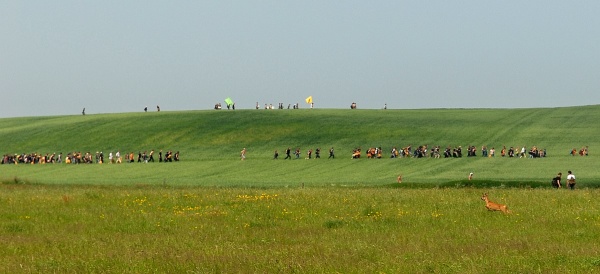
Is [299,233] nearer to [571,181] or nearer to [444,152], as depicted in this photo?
[571,181]

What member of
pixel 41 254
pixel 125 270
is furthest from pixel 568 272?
pixel 41 254

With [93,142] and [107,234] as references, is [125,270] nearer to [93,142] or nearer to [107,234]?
[107,234]

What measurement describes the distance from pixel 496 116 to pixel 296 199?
287 ft

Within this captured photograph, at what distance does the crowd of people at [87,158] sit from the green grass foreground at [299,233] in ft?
174

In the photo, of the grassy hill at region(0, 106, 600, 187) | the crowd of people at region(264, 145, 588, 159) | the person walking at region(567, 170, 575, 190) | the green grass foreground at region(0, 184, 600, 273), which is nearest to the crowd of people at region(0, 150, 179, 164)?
the grassy hill at region(0, 106, 600, 187)

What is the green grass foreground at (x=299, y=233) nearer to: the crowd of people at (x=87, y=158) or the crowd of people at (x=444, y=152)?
the crowd of people at (x=444, y=152)

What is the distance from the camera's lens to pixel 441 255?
22000 mm

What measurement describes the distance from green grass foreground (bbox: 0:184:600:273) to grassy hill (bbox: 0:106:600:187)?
66.7 feet

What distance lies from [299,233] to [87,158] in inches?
2874

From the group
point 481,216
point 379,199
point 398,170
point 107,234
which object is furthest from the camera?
point 398,170

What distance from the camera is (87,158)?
97.8 m

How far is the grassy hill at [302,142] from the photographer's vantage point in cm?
7244

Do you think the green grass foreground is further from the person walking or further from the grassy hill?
the grassy hill

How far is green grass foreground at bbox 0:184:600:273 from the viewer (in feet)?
66.8
